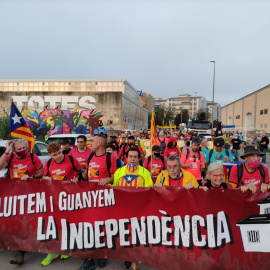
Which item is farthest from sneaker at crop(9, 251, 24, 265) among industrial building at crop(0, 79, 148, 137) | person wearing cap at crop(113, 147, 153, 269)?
industrial building at crop(0, 79, 148, 137)

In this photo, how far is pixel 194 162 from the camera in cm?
598

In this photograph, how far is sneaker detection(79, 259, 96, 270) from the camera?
3605mm

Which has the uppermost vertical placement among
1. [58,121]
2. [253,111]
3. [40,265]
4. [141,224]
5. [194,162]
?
[253,111]

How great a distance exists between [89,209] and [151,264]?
1123mm

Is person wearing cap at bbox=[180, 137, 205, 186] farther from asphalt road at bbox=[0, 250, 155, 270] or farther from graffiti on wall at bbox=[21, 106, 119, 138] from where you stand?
graffiti on wall at bbox=[21, 106, 119, 138]

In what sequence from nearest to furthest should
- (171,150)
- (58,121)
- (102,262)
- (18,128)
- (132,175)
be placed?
(102,262) < (132,175) < (18,128) < (171,150) < (58,121)

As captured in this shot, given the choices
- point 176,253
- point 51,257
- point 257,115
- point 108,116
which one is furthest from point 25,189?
point 257,115

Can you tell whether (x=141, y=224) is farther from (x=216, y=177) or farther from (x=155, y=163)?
(x=155, y=163)

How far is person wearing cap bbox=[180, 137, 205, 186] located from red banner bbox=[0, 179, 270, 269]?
2.49 meters

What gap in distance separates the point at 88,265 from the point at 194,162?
10.9 ft

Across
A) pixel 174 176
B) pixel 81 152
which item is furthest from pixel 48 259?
pixel 81 152

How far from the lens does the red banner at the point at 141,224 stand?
328 cm

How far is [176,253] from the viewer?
3.36m

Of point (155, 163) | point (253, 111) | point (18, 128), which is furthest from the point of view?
point (253, 111)
